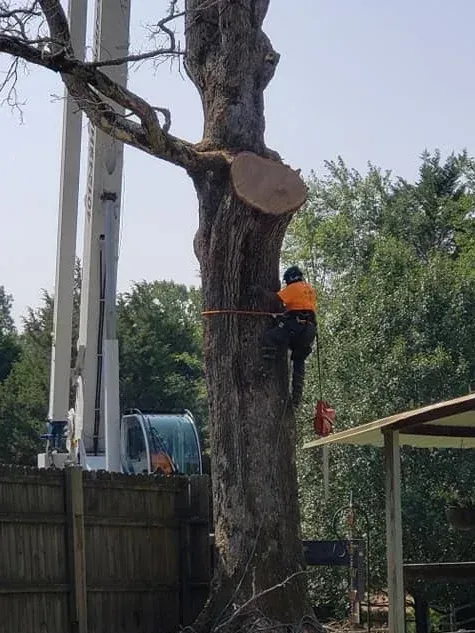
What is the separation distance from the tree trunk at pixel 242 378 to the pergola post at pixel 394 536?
81cm

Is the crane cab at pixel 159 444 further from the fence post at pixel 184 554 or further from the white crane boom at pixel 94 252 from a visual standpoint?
the fence post at pixel 184 554

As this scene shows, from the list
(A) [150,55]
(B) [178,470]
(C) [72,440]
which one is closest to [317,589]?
(B) [178,470]

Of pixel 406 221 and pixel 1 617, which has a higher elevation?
pixel 406 221

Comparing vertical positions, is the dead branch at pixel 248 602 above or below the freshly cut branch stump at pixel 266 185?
below

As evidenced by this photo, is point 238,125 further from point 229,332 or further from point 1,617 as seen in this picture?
point 1,617

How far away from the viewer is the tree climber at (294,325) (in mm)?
10453

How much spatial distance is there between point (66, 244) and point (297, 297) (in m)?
8.82

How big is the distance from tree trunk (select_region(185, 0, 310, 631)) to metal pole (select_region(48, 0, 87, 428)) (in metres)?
7.97

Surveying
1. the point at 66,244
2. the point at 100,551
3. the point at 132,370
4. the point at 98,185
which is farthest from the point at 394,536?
the point at 132,370

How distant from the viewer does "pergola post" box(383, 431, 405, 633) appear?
10.5 metres

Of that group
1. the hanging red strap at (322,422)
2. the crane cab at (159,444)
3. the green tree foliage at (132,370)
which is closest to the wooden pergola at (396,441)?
the hanging red strap at (322,422)

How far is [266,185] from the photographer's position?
34.6 feet

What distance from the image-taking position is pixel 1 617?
1023 cm

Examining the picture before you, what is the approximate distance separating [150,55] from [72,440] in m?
8.84
